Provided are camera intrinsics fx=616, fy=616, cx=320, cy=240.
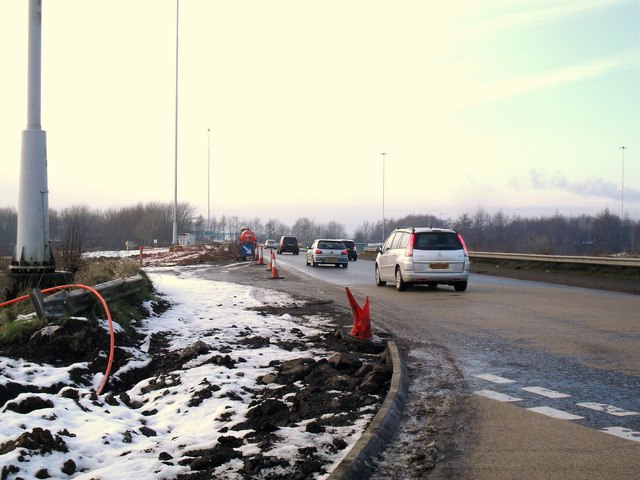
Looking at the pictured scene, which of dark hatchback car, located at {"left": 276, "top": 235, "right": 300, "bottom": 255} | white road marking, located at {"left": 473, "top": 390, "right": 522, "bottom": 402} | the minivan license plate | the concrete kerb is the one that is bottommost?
white road marking, located at {"left": 473, "top": 390, "right": 522, "bottom": 402}

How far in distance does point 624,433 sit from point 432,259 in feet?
40.0

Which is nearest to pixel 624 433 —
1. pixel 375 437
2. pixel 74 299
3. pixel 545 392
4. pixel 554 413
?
pixel 554 413

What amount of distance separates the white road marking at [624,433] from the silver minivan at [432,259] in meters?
12.0

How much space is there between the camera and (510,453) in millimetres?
4281

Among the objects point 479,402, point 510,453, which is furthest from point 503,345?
point 510,453

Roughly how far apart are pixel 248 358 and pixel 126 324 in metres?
2.39

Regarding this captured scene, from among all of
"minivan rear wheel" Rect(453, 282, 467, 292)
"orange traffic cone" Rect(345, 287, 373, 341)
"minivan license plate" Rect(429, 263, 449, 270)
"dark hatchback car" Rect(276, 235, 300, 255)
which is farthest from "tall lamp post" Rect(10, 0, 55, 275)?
"dark hatchback car" Rect(276, 235, 300, 255)

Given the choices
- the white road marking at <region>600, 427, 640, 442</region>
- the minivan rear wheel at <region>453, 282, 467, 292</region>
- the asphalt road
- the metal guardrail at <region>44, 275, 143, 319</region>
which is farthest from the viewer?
the minivan rear wheel at <region>453, 282, 467, 292</region>

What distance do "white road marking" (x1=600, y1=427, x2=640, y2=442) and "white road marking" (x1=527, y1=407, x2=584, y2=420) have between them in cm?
36

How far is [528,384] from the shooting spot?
631 cm

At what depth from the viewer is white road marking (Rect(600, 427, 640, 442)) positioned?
14.9ft

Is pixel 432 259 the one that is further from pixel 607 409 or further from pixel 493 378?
pixel 607 409

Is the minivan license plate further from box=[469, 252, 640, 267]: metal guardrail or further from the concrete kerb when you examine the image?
the concrete kerb

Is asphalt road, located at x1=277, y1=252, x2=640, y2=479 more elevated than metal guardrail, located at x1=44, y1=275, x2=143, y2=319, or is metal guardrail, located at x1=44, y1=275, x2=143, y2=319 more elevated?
metal guardrail, located at x1=44, y1=275, x2=143, y2=319
